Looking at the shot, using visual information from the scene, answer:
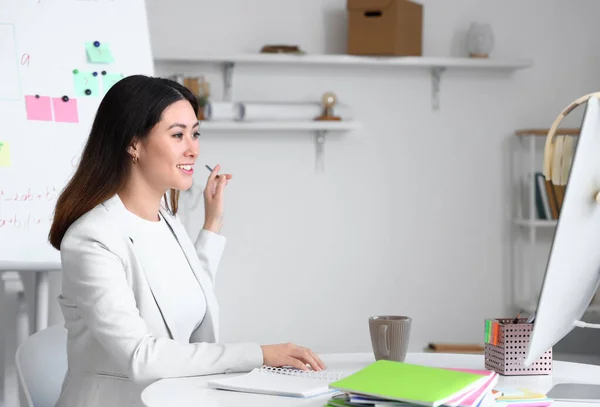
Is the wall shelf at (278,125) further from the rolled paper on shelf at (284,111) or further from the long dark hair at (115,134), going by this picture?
the long dark hair at (115,134)

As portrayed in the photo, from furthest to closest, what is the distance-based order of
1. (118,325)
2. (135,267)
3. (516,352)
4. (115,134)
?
(115,134) < (135,267) < (118,325) < (516,352)

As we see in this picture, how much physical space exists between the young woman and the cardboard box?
67.6 inches

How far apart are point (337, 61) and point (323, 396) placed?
98.5 inches

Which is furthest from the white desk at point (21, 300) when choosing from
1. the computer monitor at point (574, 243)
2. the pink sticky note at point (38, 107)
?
the computer monitor at point (574, 243)

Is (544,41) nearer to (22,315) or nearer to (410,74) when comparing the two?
(410,74)

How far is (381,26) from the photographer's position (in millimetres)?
3529

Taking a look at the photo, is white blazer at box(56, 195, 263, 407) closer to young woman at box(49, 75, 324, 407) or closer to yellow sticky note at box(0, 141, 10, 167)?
young woman at box(49, 75, 324, 407)

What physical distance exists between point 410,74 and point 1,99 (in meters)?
1.92

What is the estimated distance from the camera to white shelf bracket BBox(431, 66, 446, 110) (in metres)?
3.79

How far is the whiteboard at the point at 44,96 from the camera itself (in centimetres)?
252

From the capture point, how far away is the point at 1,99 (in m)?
2.54

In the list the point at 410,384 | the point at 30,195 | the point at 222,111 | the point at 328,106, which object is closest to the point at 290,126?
the point at 328,106

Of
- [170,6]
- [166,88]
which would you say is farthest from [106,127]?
[170,6]

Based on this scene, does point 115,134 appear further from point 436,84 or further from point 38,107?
point 436,84
